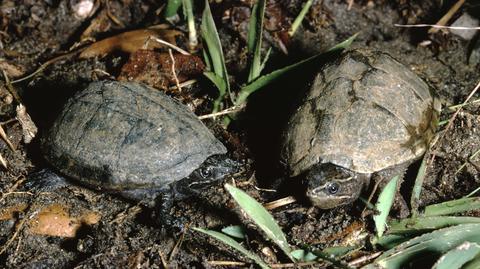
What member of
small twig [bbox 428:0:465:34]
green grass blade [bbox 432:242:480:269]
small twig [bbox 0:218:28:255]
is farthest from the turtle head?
small twig [bbox 428:0:465:34]

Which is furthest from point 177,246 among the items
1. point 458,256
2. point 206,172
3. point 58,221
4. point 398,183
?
point 458,256

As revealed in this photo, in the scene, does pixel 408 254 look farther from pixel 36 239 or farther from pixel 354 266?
pixel 36 239

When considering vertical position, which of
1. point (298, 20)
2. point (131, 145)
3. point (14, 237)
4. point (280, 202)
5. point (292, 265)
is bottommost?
point (292, 265)

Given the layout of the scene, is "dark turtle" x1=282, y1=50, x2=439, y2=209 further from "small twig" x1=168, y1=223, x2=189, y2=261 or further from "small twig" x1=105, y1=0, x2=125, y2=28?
"small twig" x1=105, y1=0, x2=125, y2=28

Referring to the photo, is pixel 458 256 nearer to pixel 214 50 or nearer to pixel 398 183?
pixel 398 183

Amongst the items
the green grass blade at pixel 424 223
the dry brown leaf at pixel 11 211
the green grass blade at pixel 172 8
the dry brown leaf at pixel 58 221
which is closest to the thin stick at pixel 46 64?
the green grass blade at pixel 172 8

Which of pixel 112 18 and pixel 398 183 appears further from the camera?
pixel 112 18
